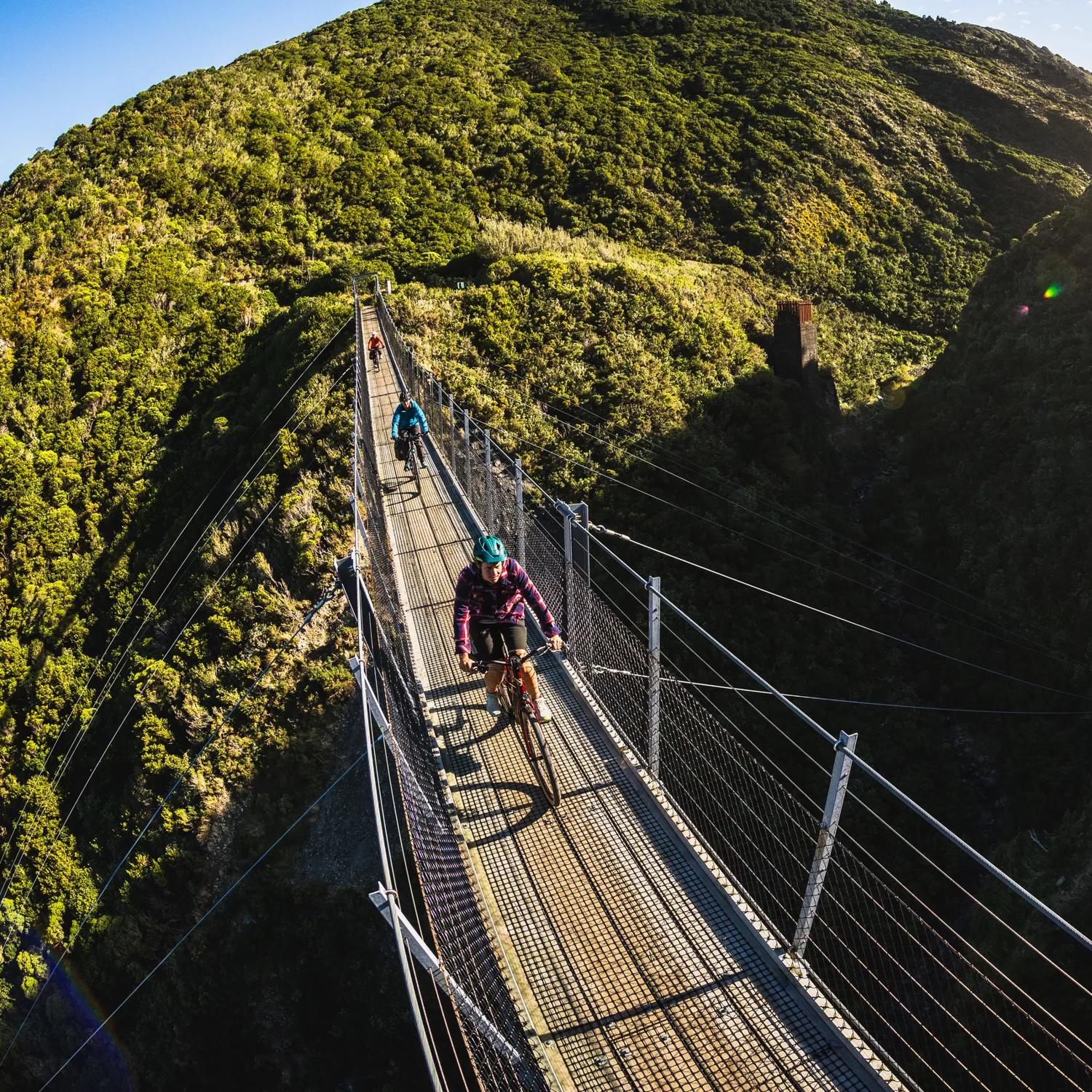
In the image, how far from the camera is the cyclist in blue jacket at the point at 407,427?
10.2 metres

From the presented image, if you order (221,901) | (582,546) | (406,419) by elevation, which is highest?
(406,419)

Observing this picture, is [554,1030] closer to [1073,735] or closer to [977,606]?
[1073,735]

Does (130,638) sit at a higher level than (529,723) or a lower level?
lower

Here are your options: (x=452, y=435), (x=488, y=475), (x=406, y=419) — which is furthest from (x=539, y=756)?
A: (x=406, y=419)

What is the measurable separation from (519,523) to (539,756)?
2498 millimetres

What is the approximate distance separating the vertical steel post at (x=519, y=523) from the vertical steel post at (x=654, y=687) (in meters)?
2.04

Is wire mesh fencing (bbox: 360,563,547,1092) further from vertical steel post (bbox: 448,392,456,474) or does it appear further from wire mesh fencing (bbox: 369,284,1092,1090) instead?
vertical steel post (bbox: 448,392,456,474)

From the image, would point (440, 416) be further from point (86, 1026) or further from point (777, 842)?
point (86, 1026)

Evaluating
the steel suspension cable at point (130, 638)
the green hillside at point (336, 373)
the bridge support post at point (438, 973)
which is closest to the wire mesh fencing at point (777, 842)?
the bridge support post at point (438, 973)

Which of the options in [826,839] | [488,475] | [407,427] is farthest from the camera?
[407,427]

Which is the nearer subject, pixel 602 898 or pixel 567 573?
pixel 602 898

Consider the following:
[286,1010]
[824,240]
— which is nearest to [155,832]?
[286,1010]

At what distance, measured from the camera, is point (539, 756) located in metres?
5.04

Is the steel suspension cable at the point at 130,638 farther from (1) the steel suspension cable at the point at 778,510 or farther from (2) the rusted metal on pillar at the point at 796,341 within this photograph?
(2) the rusted metal on pillar at the point at 796,341
